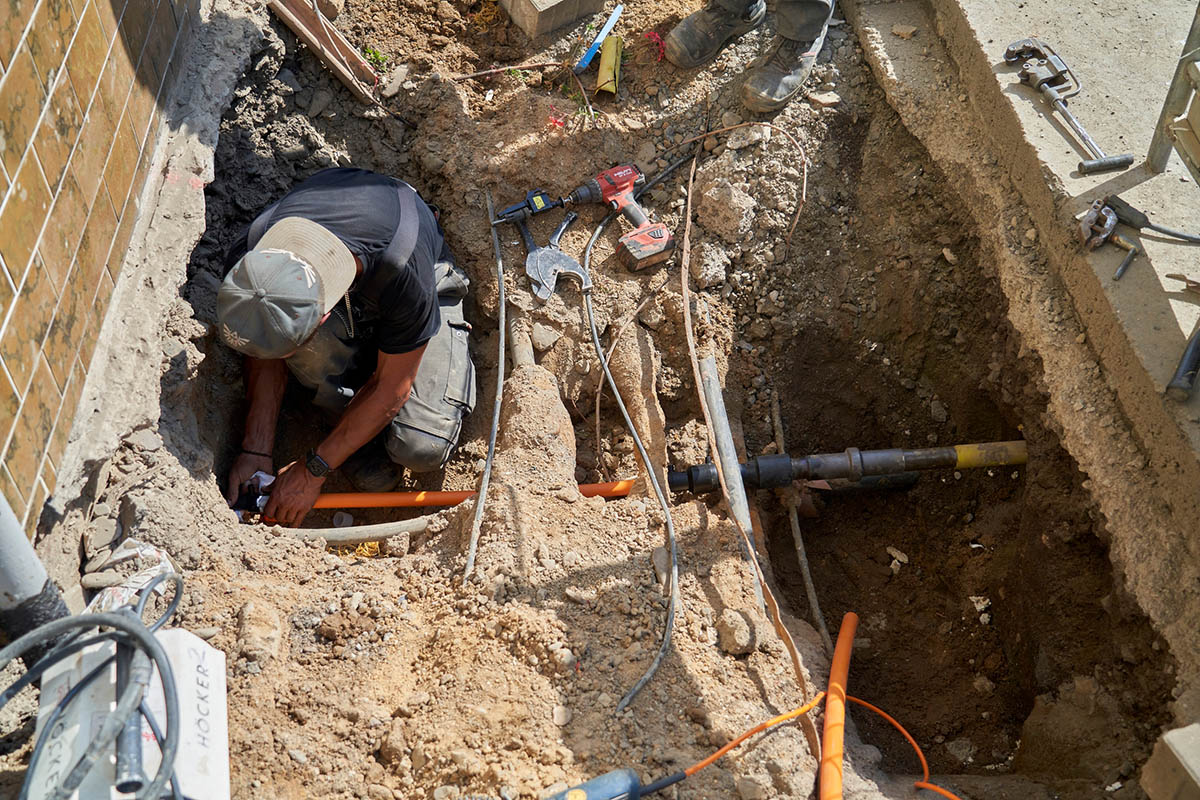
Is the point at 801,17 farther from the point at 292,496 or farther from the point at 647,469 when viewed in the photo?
the point at 292,496

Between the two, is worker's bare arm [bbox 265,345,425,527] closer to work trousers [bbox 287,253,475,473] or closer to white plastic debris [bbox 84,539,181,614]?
work trousers [bbox 287,253,475,473]

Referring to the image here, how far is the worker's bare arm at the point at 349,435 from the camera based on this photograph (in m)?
3.21

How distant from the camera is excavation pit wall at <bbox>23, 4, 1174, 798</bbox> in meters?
2.37

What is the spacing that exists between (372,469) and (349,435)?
413mm

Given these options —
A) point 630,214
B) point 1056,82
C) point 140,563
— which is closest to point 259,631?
point 140,563

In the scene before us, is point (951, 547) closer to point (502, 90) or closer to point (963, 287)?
point (963, 287)

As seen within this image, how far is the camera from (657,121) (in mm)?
3842

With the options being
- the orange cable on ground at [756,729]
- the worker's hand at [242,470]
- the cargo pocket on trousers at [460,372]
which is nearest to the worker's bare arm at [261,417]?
the worker's hand at [242,470]

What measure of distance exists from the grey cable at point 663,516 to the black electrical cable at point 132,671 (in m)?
1.11

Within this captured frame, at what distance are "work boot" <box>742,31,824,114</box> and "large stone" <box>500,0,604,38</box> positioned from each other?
2.35 ft

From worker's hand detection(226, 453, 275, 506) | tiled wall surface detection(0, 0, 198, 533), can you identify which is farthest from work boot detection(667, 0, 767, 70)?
worker's hand detection(226, 453, 275, 506)

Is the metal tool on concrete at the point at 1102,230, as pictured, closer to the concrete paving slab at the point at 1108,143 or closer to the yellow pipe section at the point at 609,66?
the concrete paving slab at the point at 1108,143

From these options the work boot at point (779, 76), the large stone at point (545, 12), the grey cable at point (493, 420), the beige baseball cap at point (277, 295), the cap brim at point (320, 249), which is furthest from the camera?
the large stone at point (545, 12)

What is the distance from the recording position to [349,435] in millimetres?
3252
